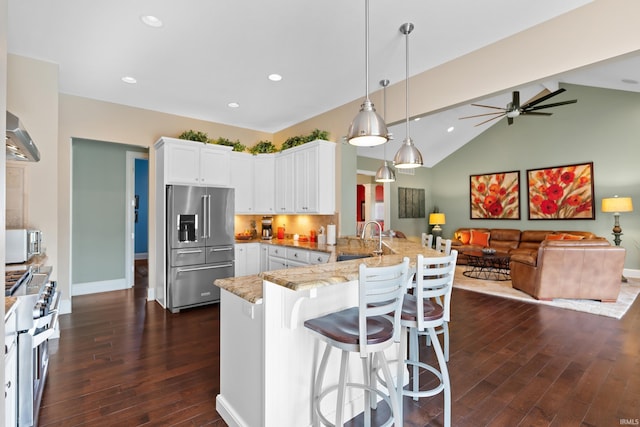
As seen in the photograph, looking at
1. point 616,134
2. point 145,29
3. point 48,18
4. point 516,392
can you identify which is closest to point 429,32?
point 145,29

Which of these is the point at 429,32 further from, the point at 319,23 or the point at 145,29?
the point at 145,29

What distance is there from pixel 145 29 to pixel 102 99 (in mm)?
2214

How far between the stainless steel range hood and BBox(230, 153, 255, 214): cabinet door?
2782 mm

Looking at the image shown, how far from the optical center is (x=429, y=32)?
2799mm

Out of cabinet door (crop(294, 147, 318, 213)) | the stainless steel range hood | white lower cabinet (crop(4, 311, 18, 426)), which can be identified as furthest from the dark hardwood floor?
cabinet door (crop(294, 147, 318, 213))

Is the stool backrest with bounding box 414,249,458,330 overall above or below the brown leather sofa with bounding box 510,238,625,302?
above

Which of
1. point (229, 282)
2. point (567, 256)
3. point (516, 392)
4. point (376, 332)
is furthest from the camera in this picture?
point (567, 256)

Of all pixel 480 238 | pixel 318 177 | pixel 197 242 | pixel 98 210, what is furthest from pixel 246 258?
pixel 480 238

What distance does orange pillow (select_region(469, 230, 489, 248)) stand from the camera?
8.23m

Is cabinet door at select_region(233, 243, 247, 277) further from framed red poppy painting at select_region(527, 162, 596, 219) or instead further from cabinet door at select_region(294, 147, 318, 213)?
framed red poppy painting at select_region(527, 162, 596, 219)

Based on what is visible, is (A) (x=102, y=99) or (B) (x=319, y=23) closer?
(B) (x=319, y=23)

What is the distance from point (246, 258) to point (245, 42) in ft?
10.6

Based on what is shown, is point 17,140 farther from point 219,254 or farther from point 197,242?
point 219,254

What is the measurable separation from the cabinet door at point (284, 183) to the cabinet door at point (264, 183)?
0.12 m
